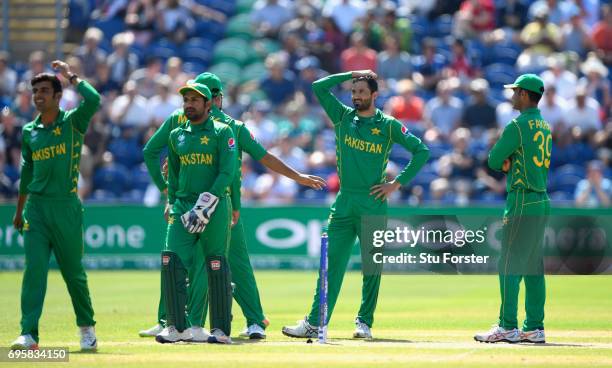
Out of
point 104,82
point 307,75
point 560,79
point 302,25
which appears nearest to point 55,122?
point 307,75

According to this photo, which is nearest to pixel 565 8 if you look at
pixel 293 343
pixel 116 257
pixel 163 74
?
pixel 163 74

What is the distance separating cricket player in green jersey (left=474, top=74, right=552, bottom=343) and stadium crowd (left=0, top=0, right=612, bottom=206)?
1007cm

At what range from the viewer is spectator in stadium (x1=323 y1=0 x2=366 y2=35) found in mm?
26531

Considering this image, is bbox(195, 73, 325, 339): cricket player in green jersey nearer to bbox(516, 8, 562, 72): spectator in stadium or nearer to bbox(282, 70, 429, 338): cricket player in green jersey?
bbox(282, 70, 429, 338): cricket player in green jersey

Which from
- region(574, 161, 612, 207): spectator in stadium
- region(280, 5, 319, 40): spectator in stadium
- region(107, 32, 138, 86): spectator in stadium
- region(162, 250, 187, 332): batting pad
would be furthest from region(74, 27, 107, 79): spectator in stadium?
region(162, 250, 187, 332): batting pad

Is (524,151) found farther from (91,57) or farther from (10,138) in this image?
(91,57)

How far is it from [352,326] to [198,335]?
2689 millimetres

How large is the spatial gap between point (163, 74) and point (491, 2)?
282 inches

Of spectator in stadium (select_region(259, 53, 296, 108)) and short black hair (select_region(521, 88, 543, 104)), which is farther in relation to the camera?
spectator in stadium (select_region(259, 53, 296, 108))

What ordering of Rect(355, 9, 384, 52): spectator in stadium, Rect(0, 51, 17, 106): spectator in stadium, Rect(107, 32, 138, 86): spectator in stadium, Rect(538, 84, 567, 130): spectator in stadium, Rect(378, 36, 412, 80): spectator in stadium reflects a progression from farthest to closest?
Rect(0, 51, 17, 106): spectator in stadium
Rect(107, 32, 138, 86): spectator in stadium
Rect(355, 9, 384, 52): spectator in stadium
Rect(378, 36, 412, 80): spectator in stadium
Rect(538, 84, 567, 130): spectator in stadium

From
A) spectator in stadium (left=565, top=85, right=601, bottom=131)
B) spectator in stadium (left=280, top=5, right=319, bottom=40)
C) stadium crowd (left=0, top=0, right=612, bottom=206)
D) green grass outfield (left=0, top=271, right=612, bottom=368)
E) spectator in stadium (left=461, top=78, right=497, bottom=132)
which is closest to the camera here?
green grass outfield (left=0, top=271, right=612, bottom=368)

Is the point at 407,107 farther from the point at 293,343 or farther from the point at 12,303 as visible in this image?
the point at 293,343

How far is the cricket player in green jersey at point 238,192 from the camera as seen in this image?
11977 mm

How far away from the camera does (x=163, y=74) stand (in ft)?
88.4
